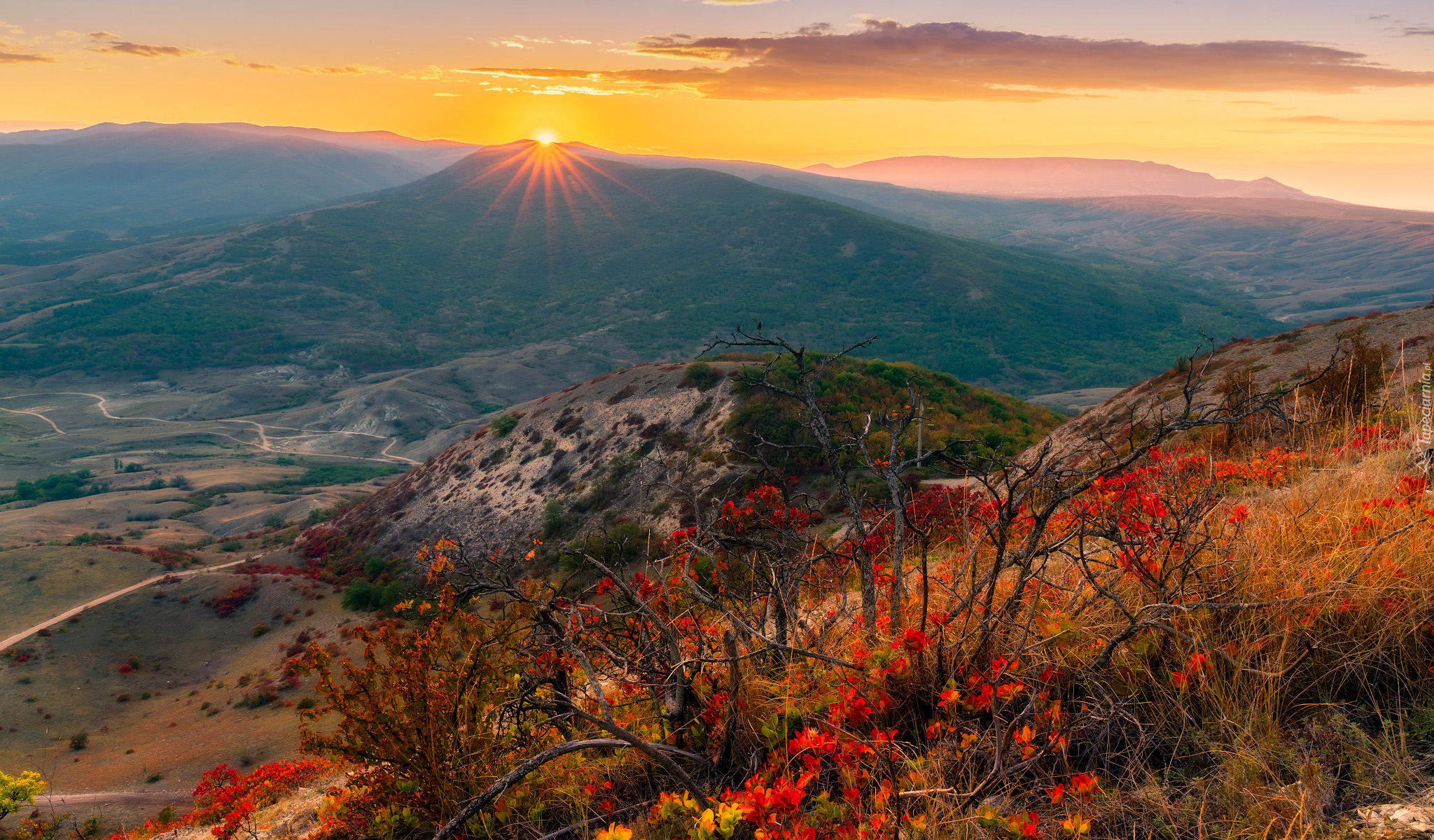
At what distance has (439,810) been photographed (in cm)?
382

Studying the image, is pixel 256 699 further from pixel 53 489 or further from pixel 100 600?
pixel 53 489

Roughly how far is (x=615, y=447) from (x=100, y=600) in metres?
29.9

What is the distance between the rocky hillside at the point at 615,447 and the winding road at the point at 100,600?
22.9ft

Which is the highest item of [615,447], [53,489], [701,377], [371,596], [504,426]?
[701,377]

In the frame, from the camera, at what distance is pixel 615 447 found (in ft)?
116

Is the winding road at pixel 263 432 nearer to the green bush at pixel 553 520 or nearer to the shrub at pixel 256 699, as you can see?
the green bush at pixel 553 520

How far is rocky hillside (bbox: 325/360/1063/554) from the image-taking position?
30.5 m

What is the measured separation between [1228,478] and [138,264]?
853 ft

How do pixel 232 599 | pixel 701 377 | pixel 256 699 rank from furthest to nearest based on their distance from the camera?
pixel 701 377 < pixel 232 599 < pixel 256 699

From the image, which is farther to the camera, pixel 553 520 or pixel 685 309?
pixel 685 309

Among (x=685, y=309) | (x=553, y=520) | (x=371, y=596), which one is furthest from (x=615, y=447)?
(x=685, y=309)

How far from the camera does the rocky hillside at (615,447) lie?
30.5 metres

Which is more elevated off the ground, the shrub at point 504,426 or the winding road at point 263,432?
the shrub at point 504,426

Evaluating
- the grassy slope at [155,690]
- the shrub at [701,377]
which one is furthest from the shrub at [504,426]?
the grassy slope at [155,690]
